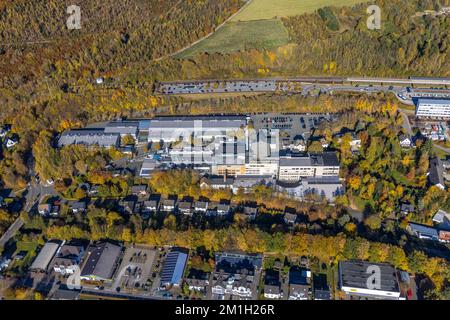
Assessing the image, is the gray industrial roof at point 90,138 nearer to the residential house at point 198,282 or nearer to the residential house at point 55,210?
the residential house at point 55,210

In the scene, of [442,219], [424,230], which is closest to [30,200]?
[424,230]

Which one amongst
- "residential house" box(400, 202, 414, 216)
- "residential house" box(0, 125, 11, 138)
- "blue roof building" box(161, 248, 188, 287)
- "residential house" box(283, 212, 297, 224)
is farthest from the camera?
"residential house" box(0, 125, 11, 138)

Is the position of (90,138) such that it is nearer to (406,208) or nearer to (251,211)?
(251,211)

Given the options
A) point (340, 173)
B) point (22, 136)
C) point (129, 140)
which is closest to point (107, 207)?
point (129, 140)

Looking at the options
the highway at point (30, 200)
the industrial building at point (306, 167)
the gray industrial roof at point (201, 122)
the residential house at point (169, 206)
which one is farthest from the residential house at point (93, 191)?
the industrial building at point (306, 167)

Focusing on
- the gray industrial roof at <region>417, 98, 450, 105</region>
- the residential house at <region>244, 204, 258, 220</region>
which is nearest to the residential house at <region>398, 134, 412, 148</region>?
the gray industrial roof at <region>417, 98, 450, 105</region>

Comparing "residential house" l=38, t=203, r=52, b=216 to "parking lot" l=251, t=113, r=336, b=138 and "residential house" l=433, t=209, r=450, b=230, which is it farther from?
"residential house" l=433, t=209, r=450, b=230
